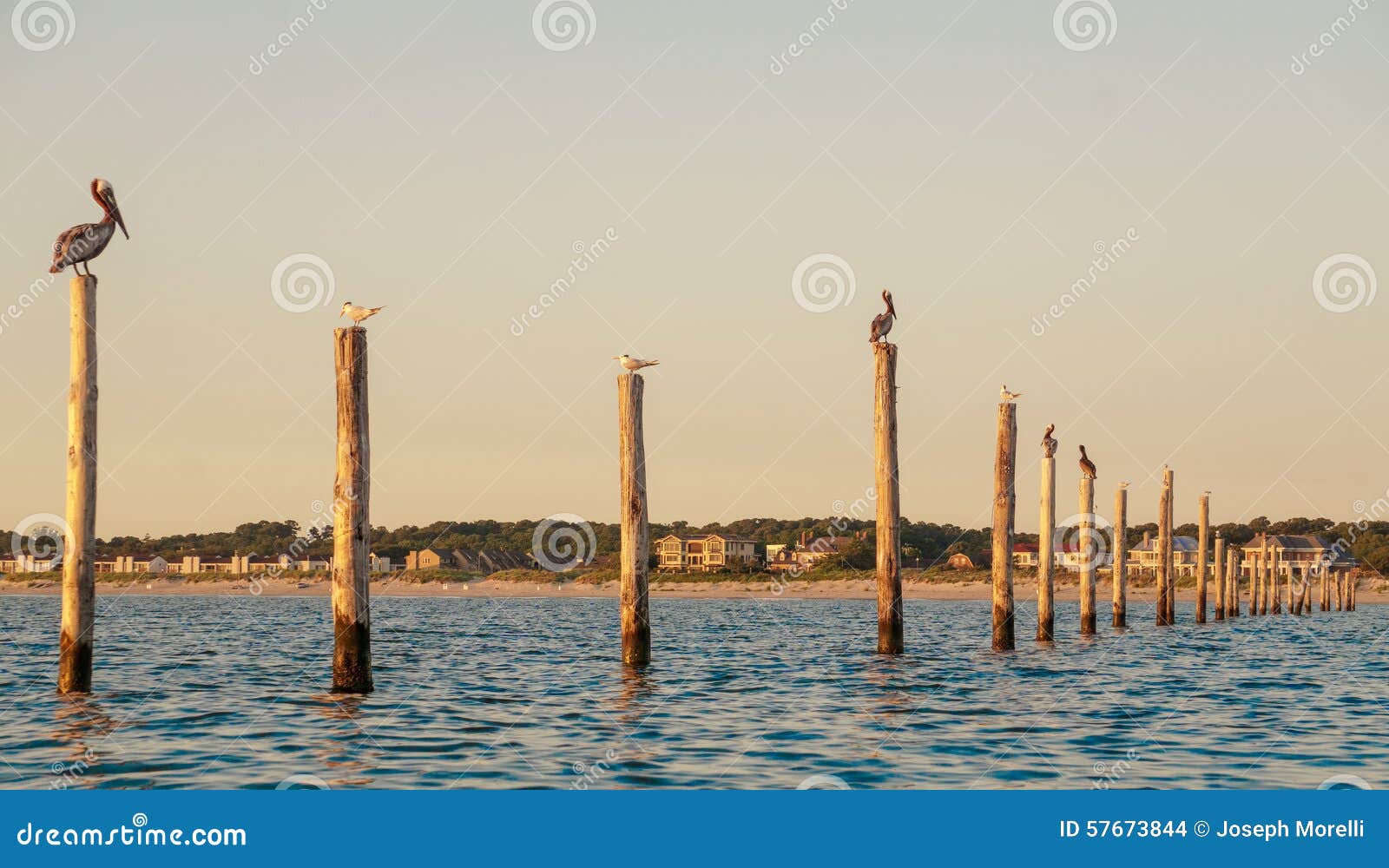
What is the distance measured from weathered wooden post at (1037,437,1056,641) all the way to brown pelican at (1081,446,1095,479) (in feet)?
10.8

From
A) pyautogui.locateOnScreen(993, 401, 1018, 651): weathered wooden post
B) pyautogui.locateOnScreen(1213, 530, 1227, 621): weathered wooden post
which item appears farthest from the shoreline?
pyautogui.locateOnScreen(993, 401, 1018, 651): weathered wooden post

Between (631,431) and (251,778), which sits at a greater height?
(631,431)

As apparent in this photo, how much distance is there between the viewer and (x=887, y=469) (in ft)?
80.9

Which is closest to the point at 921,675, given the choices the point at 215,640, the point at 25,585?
the point at 215,640

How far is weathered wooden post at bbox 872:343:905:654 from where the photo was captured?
80.6 ft

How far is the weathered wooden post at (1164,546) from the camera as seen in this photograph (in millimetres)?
44438

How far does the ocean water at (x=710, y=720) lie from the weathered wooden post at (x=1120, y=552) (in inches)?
269

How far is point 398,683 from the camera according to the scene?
24281 millimetres

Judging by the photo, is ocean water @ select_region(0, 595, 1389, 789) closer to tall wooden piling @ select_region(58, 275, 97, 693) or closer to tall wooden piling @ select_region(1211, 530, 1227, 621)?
tall wooden piling @ select_region(58, 275, 97, 693)

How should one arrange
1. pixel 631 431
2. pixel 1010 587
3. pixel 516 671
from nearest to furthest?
1. pixel 631 431
2. pixel 516 671
3. pixel 1010 587

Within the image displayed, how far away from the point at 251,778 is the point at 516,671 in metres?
13.3

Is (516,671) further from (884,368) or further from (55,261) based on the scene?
(55,261)

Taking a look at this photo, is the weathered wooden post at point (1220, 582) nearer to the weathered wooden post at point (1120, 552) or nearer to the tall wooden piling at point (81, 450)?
the weathered wooden post at point (1120, 552)

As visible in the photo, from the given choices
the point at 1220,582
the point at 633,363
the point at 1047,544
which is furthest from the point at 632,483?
the point at 1220,582
